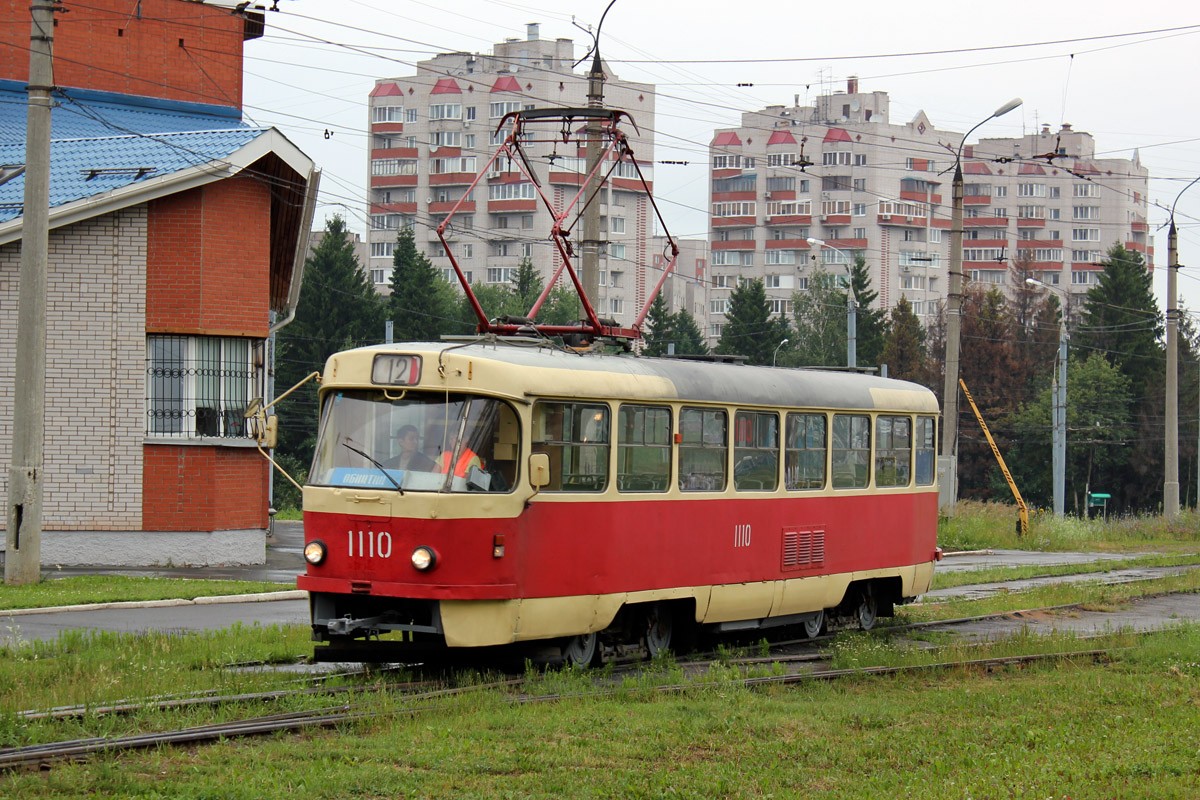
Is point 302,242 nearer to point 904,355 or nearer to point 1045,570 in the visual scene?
point 1045,570

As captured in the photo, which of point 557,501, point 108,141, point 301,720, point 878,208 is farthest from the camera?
point 878,208

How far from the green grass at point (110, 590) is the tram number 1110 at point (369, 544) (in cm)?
601

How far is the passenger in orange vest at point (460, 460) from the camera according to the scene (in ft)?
35.8

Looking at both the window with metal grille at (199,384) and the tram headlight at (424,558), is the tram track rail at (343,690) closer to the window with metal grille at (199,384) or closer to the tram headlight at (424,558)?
the tram headlight at (424,558)

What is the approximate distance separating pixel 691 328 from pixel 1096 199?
179ft

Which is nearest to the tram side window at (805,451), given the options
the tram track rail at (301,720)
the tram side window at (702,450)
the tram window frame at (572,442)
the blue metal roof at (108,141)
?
the tram side window at (702,450)

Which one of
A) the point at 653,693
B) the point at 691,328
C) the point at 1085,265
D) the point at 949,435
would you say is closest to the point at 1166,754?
the point at 653,693

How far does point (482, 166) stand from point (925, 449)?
85549mm

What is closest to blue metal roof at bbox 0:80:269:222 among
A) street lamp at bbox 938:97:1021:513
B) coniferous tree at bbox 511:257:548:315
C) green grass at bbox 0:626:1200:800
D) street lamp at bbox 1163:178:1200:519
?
green grass at bbox 0:626:1200:800

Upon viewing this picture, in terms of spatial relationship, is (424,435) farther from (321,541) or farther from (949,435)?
(949,435)

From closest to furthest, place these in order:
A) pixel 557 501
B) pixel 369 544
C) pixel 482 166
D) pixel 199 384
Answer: pixel 369 544 → pixel 557 501 → pixel 199 384 → pixel 482 166

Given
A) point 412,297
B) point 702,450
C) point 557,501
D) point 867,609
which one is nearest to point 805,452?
point 702,450

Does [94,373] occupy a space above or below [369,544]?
above

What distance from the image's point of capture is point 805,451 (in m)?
14.8
